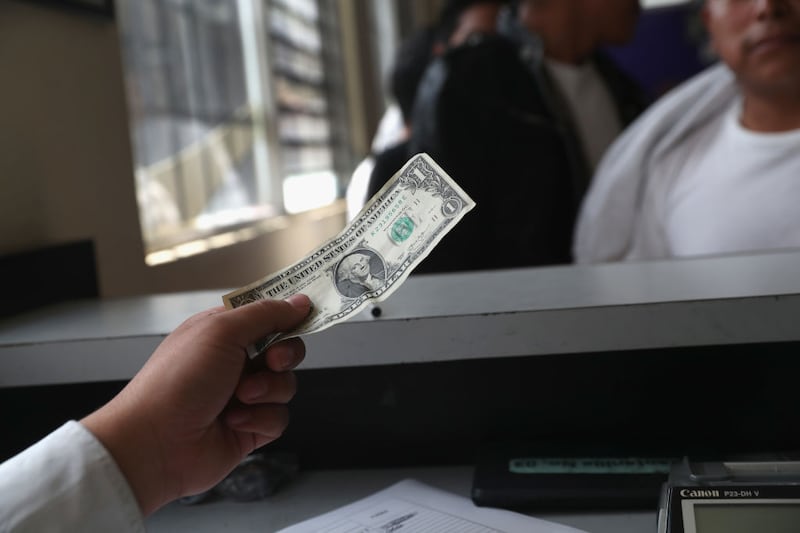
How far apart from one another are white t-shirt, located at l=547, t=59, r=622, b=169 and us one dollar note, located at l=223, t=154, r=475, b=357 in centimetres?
138

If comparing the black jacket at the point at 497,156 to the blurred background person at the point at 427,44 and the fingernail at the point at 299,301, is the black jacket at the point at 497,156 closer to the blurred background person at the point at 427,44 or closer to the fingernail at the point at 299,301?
the blurred background person at the point at 427,44

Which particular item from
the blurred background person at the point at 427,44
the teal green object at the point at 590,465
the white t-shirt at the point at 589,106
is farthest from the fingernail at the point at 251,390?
the blurred background person at the point at 427,44

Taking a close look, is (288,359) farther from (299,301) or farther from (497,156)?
(497,156)

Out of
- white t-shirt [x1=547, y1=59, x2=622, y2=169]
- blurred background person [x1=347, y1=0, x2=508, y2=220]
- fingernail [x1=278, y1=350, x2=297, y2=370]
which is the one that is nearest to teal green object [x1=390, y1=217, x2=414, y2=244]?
fingernail [x1=278, y1=350, x2=297, y2=370]

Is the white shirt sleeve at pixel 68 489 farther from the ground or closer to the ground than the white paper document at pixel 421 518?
farther from the ground

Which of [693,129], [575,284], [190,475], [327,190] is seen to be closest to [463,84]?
[693,129]

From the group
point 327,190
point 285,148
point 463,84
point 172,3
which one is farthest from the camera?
point 327,190

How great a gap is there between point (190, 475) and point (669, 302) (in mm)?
426

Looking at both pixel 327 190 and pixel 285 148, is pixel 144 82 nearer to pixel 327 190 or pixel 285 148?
pixel 285 148

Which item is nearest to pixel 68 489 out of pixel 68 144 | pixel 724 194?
pixel 68 144

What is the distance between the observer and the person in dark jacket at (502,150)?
1.70 meters

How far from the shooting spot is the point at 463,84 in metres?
1.72

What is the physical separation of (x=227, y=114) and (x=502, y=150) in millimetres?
1346

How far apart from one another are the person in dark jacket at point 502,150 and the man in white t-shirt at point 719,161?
16 cm
